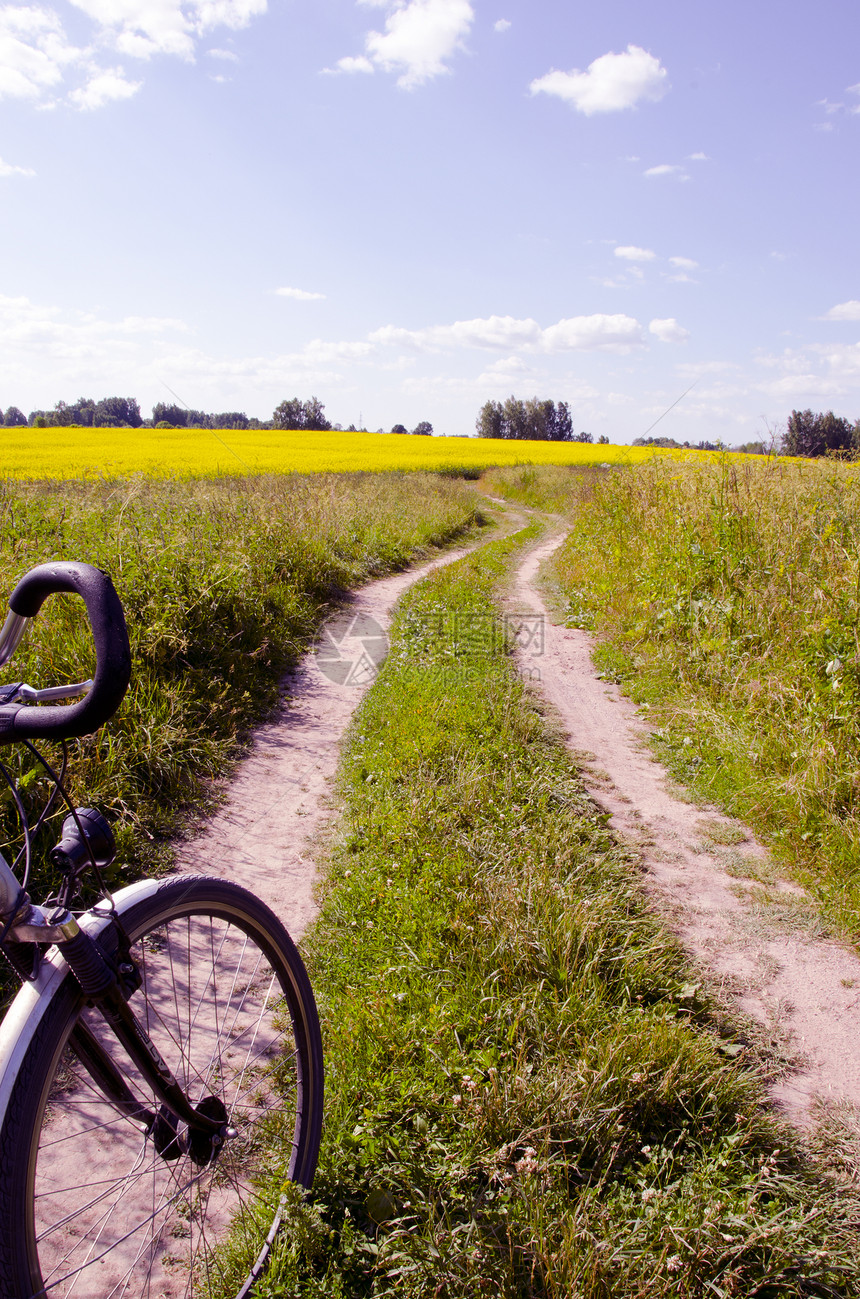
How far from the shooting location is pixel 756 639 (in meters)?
6.77

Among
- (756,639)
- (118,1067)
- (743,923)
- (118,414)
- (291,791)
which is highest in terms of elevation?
(118,414)

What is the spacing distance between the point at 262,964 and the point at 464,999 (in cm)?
108

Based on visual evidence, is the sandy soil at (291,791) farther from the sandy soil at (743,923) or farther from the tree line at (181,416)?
the tree line at (181,416)

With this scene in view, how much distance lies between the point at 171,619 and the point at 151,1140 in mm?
4970

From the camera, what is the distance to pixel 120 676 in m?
1.14

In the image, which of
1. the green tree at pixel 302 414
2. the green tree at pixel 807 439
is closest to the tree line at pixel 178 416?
the green tree at pixel 302 414

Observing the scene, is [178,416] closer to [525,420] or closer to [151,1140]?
[525,420]

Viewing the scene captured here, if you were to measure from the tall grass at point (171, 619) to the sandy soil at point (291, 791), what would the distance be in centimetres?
23

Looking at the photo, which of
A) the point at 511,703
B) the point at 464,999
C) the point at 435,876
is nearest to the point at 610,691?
the point at 511,703

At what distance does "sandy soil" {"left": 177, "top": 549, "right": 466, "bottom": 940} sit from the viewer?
427 centimetres

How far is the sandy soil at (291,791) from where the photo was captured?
4.27m

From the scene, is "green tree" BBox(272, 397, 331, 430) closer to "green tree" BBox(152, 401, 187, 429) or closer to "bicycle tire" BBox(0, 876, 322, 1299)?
"green tree" BBox(152, 401, 187, 429)

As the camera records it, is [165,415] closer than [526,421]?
Yes

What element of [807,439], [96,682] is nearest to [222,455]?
[807,439]
